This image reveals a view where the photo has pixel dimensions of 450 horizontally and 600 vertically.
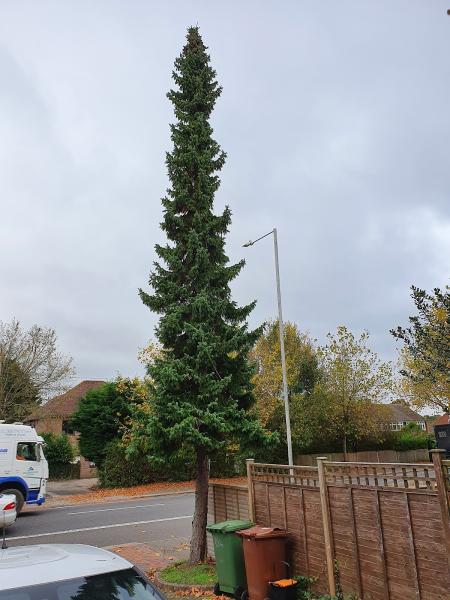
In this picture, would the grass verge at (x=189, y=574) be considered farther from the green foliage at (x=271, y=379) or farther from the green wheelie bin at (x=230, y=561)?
the green foliage at (x=271, y=379)

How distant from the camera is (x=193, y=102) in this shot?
1120cm

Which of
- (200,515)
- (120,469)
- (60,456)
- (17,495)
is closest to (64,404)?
(60,456)

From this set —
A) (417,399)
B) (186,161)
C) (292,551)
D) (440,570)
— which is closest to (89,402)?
(417,399)

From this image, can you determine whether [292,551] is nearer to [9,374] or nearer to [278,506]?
[278,506]

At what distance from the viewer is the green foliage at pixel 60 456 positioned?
31250mm

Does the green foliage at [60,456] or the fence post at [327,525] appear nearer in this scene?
the fence post at [327,525]

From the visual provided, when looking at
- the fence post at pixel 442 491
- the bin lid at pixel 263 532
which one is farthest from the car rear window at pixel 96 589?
the bin lid at pixel 263 532

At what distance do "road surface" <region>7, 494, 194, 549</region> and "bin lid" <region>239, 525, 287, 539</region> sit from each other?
5.29m

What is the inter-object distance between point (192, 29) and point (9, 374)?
78.1 ft

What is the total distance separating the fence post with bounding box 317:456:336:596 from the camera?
6914mm

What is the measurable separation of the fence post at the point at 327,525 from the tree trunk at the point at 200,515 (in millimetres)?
3170

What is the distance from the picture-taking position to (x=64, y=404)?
1677 inches

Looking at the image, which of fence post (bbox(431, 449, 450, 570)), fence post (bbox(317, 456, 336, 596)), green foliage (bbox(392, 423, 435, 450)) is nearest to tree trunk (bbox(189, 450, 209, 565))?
fence post (bbox(317, 456, 336, 596))

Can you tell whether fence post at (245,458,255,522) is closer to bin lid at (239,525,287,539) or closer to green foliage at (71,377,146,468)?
bin lid at (239,525,287,539)
